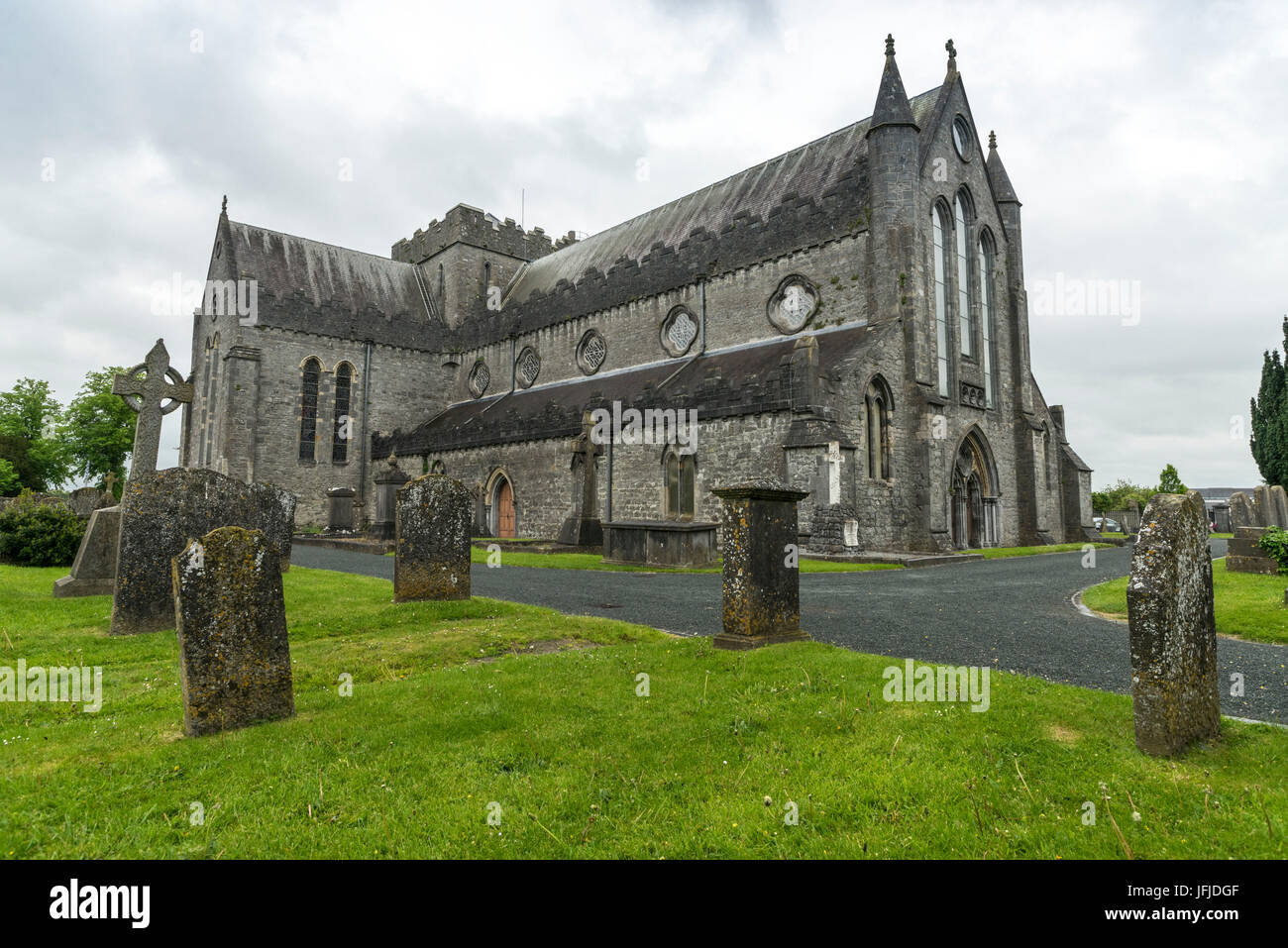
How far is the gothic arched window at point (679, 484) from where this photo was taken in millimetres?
19938

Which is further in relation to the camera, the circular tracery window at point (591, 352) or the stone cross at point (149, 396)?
the circular tracery window at point (591, 352)

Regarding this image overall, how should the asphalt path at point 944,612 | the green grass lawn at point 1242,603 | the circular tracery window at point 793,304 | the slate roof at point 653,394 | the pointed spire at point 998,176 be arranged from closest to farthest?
the asphalt path at point 944,612 < the green grass lawn at point 1242,603 < the slate roof at point 653,394 < the circular tracery window at point 793,304 < the pointed spire at point 998,176

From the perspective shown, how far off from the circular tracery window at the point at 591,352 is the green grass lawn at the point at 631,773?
22705 millimetres

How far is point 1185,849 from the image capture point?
2.65 m

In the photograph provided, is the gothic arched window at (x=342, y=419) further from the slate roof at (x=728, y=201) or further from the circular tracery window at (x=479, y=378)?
the slate roof at (x=728, y=201)

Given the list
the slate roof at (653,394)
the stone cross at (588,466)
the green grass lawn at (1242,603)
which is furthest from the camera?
the stone cross at (588,466)

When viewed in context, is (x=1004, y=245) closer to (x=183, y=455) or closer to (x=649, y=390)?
(x=649, y=390)

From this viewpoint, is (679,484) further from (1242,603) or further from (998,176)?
(998,176)

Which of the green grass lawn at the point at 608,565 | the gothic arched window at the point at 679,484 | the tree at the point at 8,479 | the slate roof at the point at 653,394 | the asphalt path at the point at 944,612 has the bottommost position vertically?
the asphalt path at the point at 944,612

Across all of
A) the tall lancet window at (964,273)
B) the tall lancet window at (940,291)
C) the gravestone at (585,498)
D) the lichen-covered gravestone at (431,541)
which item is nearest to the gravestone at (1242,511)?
the tall lancet window at (940,291)

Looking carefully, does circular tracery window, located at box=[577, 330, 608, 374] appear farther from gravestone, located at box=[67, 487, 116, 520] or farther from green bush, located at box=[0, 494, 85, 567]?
green bush, located at box=[0, 494, 85, 567]

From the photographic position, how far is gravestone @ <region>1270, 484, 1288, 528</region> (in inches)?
555
